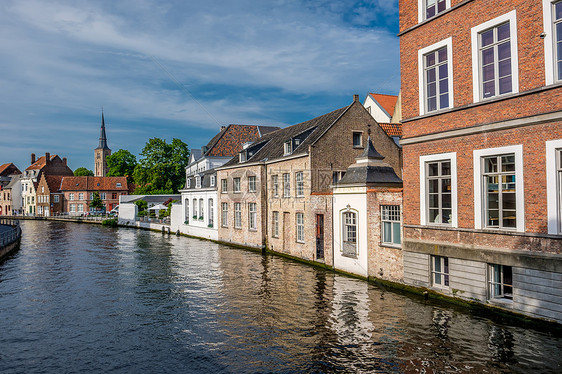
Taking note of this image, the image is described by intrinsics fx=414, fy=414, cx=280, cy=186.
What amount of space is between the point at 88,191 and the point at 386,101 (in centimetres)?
6080

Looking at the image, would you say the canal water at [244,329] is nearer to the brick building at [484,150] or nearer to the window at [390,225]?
the brick building at [484,150]

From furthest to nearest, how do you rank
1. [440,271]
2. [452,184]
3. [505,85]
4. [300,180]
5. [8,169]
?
[8,169] < [300,180] < [440,271] < [452,184] < [505,85]

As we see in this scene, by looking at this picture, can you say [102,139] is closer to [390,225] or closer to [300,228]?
[300,228]

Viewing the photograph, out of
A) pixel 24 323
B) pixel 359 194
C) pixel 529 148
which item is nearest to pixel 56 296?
pixel 24 323

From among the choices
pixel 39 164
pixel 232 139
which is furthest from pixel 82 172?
pixel 232 139

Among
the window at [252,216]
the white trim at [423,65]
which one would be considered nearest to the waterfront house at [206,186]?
the window at [252,216]

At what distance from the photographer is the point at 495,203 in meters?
12.2

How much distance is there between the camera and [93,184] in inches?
3152

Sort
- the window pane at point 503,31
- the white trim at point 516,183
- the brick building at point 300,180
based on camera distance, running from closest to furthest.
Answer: the white trim at point 516,183, the window pane at point 503,31, the brick building at point 300,180

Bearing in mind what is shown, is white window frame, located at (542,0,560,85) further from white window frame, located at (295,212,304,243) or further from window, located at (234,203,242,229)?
window, located at (234,203,242,229)

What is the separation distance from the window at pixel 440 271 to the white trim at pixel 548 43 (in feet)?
20.9

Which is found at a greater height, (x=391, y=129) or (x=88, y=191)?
(x=391, y=129)

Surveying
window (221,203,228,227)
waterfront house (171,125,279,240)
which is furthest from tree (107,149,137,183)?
window (221,203,228,227)

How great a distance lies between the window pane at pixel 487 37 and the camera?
12.3 m
